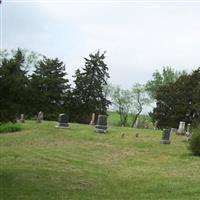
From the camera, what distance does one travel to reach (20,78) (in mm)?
15961

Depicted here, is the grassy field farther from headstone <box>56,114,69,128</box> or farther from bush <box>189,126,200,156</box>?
headstone <box>56,114,69,128</box>

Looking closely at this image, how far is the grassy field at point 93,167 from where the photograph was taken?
12.9 metres

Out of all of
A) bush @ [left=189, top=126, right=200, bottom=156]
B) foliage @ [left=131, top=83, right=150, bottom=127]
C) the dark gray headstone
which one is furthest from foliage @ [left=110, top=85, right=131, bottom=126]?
bush @ [left=189, top=126, right=200, bottom=156]

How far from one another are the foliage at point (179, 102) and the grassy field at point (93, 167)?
84.1ft

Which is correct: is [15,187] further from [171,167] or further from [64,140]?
[64,140]

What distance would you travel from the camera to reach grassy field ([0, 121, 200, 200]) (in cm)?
1288

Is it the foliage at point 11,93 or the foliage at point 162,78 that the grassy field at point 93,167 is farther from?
the foliage at point 162,78

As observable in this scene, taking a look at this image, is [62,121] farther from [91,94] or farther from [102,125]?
[91,94]

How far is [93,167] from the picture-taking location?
18203 millimetres

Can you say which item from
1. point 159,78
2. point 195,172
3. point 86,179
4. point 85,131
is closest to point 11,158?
point 86,179

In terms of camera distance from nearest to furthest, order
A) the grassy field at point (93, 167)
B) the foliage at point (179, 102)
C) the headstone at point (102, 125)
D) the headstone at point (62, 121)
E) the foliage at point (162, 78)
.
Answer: the grassy field at point (93, 167) → the headstone at point (102, 125) → the headstone at point (62, 121) → the foliage at point (179, 102) → the foliage at point (162, 78)

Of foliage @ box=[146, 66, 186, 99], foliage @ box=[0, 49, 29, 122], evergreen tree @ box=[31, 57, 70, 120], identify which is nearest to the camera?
foliage @ box=[0, 49, 29, 122]

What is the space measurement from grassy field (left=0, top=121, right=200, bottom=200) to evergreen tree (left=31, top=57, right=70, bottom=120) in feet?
Result: 102

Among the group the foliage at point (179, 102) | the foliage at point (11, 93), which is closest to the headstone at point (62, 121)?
the foliage at point (11, 93)
